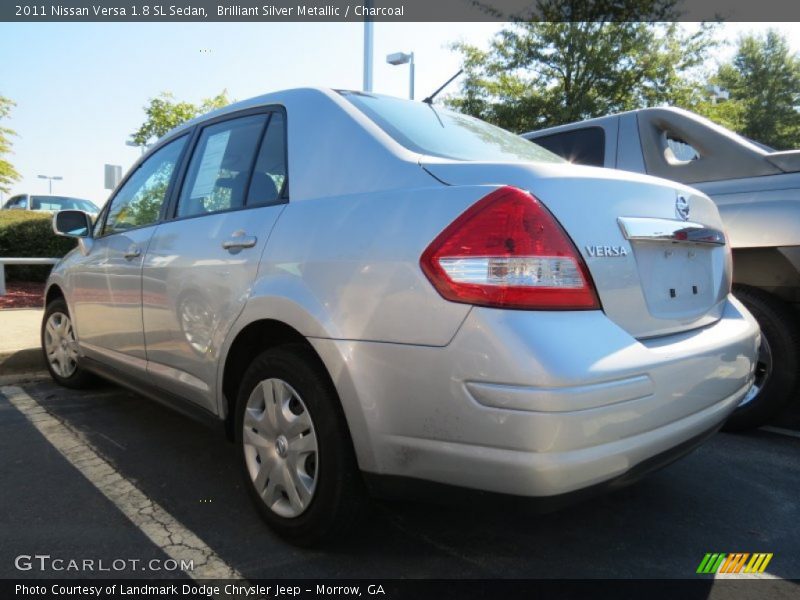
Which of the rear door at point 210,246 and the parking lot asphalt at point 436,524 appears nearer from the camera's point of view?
the parking lot asphalt at point 436,524

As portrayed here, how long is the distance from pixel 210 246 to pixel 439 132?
3.61ft

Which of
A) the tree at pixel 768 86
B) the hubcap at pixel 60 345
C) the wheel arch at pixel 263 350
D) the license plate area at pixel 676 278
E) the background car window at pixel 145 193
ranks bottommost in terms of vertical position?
the hubcap at pixel 60 345

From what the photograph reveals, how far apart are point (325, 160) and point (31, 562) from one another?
1821 millimetres

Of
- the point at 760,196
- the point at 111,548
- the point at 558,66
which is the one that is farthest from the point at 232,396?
the point at 558,66

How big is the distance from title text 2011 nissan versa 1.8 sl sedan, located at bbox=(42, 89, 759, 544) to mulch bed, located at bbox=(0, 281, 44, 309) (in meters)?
6.60

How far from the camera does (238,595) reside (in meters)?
1.97

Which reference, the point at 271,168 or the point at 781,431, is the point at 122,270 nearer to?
the point at 271,168

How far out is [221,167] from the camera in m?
2.86

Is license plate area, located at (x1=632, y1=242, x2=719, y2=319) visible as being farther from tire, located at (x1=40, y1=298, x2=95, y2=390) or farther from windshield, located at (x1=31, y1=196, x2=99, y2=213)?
windshield, located at (x1=31, y1=196, x2=99, y2=213)

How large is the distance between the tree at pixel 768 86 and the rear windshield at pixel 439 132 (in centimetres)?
2124

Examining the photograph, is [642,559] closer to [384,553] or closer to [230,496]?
[384,553]

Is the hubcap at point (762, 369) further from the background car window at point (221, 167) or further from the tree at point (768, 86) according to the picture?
the tree at point (768, 86)

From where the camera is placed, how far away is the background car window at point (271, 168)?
2.43m

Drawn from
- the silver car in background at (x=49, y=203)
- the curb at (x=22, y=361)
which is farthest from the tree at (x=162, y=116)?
the curb at (x=22, y=361)
